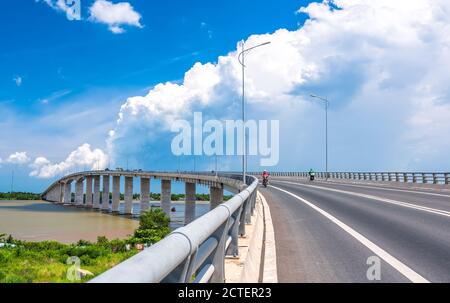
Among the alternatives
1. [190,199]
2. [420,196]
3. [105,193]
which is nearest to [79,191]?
[105,193]

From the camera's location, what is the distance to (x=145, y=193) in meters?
121

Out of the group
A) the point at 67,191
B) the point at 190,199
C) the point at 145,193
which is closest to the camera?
the point at 190,199

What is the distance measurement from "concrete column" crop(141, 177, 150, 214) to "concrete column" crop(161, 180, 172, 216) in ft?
24.3

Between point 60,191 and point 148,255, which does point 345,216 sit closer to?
point 148,255

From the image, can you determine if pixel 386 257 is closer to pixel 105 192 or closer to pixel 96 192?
pixel 105 192

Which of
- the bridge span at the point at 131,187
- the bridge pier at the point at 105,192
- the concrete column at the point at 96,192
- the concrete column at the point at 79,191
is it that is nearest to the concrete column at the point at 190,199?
the bridge span at the point at 131,187

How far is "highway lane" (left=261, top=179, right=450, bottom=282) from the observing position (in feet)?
26.1

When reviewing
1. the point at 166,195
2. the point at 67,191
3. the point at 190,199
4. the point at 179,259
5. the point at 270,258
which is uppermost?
the point at 179,259

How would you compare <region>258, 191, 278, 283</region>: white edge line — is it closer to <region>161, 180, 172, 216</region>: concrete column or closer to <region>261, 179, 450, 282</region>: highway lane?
<region>261, 179, 450, 282</region>: highway lane

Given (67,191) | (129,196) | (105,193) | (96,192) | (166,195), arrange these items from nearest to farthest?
(166,195), (129,196), (105,193), (96,192), (67,191)

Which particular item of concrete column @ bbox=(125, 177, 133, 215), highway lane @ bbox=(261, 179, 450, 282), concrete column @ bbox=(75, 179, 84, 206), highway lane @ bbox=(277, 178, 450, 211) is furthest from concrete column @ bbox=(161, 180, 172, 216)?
highway lane @ bbox=(261, 179, 450, 282)

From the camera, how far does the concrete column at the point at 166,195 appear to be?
110188 millimetres

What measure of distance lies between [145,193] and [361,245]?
11204 cm
